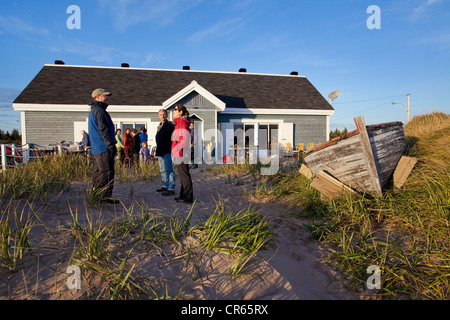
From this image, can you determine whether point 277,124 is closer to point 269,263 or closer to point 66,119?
point 66,119

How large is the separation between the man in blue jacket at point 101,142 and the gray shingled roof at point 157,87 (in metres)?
10.4

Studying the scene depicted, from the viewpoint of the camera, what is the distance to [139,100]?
47.9ft

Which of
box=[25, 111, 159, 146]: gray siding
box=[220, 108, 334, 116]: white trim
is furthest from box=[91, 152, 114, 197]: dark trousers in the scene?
box=[220, 108, 334, 116]: white trim

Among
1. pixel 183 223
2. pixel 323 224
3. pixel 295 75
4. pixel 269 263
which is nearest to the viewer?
pixel 269 263

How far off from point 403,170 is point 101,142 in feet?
16.8

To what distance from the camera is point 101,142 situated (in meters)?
4.39

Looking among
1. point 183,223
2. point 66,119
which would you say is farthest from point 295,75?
point 183,223

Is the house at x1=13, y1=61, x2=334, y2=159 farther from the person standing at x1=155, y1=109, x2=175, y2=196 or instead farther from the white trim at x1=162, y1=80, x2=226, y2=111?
the person standing at x1=155, y1=109, x2=175, y2=196

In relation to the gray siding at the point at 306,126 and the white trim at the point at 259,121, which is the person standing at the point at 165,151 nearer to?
the white trim at the point at 259,121

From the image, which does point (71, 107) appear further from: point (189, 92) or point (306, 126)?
point (306, 126)

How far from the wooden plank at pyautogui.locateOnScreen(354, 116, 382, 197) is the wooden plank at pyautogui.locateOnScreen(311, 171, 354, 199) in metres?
0.42

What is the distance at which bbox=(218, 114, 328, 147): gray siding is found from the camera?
16.3 metres
